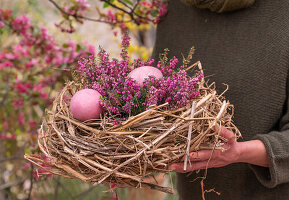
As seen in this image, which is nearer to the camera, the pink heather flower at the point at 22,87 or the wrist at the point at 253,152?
the wrist at the point at 253,152

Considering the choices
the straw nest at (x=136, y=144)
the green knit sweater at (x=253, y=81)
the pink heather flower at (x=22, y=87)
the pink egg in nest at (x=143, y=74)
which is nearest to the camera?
the straw nest at (x=136, y=144)

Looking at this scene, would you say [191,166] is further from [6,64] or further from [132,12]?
[6,64]

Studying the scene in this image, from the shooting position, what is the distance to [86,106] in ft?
2.55

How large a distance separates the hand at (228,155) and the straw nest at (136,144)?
0.02m

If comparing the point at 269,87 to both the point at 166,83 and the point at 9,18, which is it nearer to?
the point at 166,83

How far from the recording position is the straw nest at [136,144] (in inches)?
26.8

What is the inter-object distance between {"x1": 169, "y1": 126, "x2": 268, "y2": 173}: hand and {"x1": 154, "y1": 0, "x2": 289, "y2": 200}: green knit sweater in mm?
29

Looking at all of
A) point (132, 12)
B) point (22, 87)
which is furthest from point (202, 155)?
point (22, 87)

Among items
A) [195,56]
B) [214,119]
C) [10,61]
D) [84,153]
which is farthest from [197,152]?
[10,61]

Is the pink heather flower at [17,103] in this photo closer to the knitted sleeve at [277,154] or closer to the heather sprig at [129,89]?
the heather sprig at [129,89]

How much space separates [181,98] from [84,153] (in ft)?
0.89

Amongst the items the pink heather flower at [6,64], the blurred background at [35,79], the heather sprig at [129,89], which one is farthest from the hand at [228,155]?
the pink heather flower at [6,64]

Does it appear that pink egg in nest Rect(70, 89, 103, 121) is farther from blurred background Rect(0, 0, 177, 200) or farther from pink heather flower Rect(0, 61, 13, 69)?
pink heather flower Rect(0, 61, 13, 69)

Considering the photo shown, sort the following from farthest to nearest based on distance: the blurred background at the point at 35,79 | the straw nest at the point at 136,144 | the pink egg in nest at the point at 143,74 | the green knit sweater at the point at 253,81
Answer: the blurred background at the point at 35,79 < the green knit sweater at the point at 253,81 < the pink egg in nest at the point at 143,74 < the straw nest at the point at 136,144
